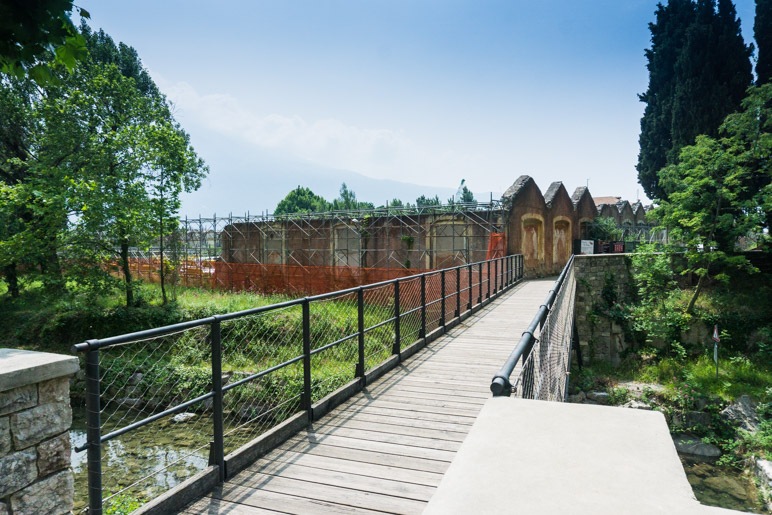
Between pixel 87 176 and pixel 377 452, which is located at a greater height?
pixel 87 176

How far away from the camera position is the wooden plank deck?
303 cm

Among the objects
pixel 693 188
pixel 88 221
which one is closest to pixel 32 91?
pixel 88 221

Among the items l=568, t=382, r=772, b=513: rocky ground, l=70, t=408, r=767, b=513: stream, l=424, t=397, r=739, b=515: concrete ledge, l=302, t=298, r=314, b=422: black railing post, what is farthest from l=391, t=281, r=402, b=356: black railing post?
l=568, t=382, r=772, b=513: rocky ground

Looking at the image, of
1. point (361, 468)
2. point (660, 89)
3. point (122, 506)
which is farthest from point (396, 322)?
point (660, 89)

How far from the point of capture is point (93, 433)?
252 cm

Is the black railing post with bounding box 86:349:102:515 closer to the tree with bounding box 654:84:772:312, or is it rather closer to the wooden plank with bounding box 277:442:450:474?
the wooden plank with bounding box 277:442:450:474

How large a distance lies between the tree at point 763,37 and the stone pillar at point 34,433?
76.3 ft

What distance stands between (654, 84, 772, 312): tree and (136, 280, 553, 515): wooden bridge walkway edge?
14113mm

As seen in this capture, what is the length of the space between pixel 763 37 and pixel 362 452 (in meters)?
22.6

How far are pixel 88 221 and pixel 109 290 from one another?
2.21m

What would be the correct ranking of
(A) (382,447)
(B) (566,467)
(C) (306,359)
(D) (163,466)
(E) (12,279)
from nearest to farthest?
(B) (566,467) → (A) (382,447) → (C) (306,359) → (D) (163,466) → (E) (12,279)

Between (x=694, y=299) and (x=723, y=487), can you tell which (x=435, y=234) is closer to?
(x=694, y=299)

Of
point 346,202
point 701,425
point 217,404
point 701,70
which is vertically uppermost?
point 701,70

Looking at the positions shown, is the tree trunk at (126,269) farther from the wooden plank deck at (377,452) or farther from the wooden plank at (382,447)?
the wooden plank at (382,447)
